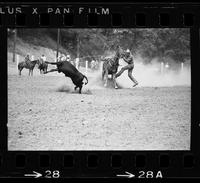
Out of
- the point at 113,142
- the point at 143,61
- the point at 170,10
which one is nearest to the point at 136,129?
the point at 113,142

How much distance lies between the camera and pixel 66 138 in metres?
11.0

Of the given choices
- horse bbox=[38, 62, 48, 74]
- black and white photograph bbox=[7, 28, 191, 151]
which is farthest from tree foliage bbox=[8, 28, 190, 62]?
horse bbox=[38, 62, 48, 74]

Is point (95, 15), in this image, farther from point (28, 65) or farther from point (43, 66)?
point (28, 65)

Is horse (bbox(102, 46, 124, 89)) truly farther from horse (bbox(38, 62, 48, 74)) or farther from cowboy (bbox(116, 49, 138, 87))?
horse (bbox(38, 62, 48, 74))

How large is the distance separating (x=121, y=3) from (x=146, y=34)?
0.63 meters

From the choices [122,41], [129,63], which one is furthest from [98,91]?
[122,41]

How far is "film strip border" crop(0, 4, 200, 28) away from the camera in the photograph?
10.9m

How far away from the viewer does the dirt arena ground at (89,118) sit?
11.0 m

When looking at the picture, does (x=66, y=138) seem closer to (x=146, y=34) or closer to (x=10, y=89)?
(x=10, y=89)

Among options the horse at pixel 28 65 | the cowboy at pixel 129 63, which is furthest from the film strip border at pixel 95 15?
the horse at pixel 28 65
